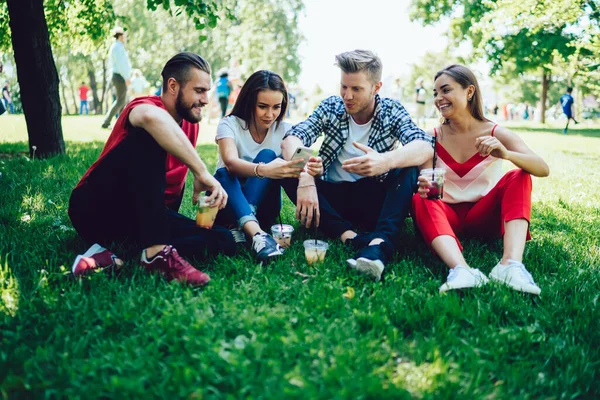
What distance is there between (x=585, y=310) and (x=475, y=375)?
0.94m

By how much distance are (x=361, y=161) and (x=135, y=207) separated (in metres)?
1.36

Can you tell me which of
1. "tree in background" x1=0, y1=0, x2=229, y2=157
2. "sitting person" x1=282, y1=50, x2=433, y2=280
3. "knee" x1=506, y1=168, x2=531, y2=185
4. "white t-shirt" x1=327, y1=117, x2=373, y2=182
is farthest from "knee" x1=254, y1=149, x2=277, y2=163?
"tree in background" x1=0, y1=0, x2=229, y2=157

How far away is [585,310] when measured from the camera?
94.2 inches

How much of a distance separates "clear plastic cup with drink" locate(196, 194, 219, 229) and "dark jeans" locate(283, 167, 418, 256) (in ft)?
2.67

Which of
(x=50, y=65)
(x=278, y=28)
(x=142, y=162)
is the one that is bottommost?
(x=142, y=162)

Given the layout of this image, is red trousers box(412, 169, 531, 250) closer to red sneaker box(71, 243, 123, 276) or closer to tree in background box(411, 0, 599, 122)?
red sneaker box(71, 243, 123, 276)

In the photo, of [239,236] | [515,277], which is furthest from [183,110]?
[515,277]

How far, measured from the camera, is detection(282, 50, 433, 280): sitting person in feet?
9.84

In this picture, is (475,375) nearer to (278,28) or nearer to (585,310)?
(585,310)

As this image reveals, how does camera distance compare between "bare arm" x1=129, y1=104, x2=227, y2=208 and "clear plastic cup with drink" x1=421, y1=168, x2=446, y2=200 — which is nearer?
"bare arm" x1=129, y1=104, x2=227, y2=208

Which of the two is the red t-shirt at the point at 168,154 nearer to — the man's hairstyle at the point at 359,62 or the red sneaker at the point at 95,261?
the red sneaker at the point at 95,261

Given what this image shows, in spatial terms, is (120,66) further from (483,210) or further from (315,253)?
(483,210)

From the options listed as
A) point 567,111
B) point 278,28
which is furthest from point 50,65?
point 278,28

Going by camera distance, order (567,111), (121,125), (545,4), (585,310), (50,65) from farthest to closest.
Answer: (567,111) < (545,4) < (50,65) < (121,125) < (585,310)
